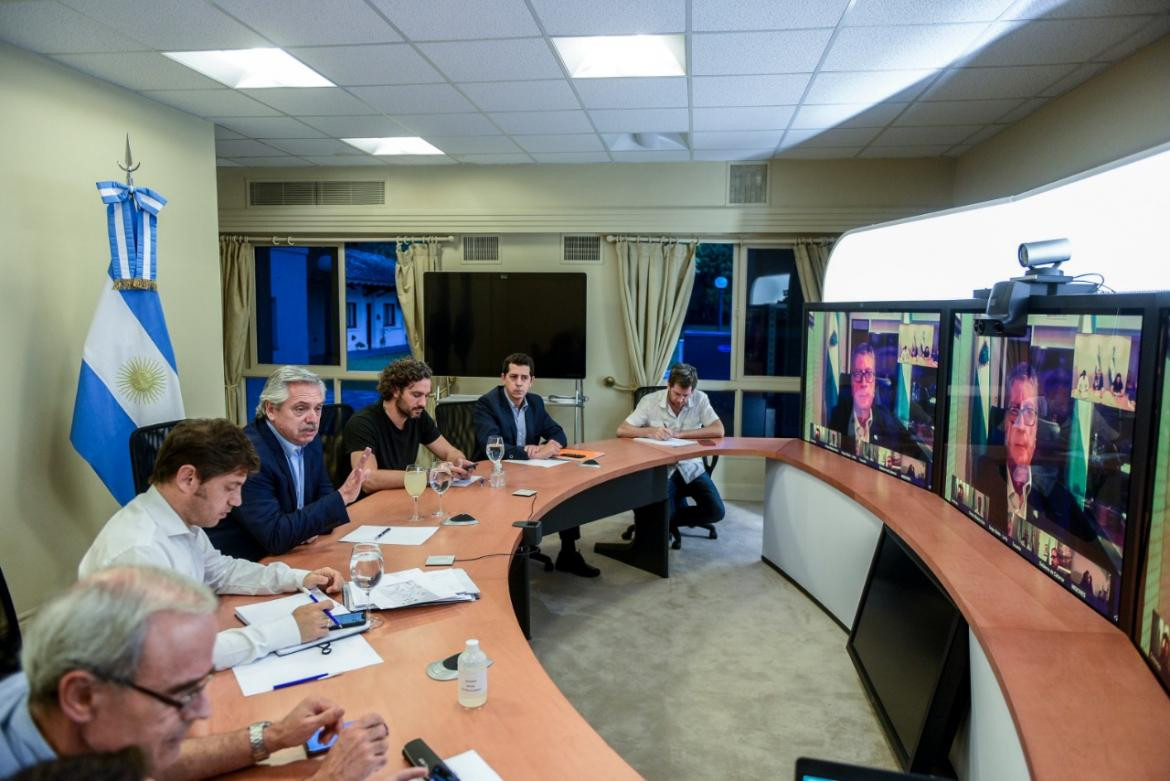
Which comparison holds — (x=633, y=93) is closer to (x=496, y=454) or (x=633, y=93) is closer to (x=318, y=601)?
(x=496, y=454)

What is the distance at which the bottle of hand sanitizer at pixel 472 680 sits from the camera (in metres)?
1.35

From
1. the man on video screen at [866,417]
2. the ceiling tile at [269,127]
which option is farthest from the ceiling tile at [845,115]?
the ceiling tile at [269,127]

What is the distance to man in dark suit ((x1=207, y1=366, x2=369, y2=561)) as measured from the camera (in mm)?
2217

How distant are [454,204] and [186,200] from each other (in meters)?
2.03

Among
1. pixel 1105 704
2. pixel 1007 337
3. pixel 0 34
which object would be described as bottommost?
pixel 1105 704

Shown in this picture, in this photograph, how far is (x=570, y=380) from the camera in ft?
19.1

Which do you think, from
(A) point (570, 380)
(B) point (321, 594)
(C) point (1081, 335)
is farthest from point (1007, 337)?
(A) point (570, 380)

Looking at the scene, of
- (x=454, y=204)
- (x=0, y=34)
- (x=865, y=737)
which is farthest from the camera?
(x=454, y=204)

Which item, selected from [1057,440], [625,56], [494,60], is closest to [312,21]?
[494,60]

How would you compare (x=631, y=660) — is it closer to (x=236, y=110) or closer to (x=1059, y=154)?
(x=1059, y=154)

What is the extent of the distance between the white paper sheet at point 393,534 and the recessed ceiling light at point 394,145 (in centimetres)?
331

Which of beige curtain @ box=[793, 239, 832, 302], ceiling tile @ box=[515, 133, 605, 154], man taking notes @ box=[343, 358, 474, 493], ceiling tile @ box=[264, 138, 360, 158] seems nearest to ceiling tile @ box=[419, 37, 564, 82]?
ceiling tile @ box=[515, 133, 605, 154]

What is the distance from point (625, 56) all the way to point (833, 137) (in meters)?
1.90

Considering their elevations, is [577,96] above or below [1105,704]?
above
